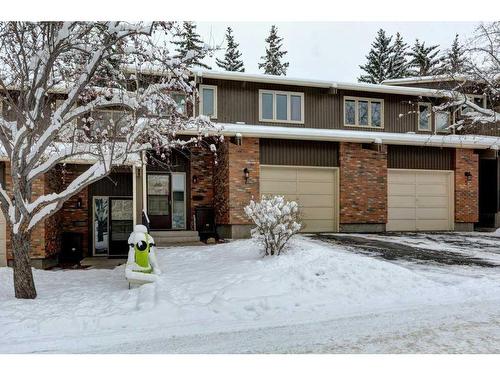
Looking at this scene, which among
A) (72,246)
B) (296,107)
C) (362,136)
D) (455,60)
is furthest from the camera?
(296,107)

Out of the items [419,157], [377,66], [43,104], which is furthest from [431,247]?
[377,66]

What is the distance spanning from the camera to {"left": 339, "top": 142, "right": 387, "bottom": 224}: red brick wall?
13.4 metres

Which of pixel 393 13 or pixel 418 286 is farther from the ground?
pixel 393 13

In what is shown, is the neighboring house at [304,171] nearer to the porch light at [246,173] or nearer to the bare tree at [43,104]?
the porch light at [246,173]

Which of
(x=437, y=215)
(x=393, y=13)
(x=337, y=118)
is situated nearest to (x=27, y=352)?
(x=393, y=13)

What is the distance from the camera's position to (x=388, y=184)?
14.1m

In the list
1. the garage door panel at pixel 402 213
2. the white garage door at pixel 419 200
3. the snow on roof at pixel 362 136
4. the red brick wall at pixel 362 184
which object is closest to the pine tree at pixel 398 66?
the snow on roof at pixel 362 136

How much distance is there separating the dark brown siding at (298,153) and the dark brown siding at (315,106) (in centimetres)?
99

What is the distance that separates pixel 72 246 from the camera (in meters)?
12.1

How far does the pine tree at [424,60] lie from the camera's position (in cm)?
1247

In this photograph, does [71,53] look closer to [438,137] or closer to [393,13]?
[393,13]

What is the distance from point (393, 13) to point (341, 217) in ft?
28.6

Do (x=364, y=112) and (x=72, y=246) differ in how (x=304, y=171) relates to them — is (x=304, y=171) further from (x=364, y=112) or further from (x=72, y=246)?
(x=72, y=246)

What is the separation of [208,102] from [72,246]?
6185 mm
